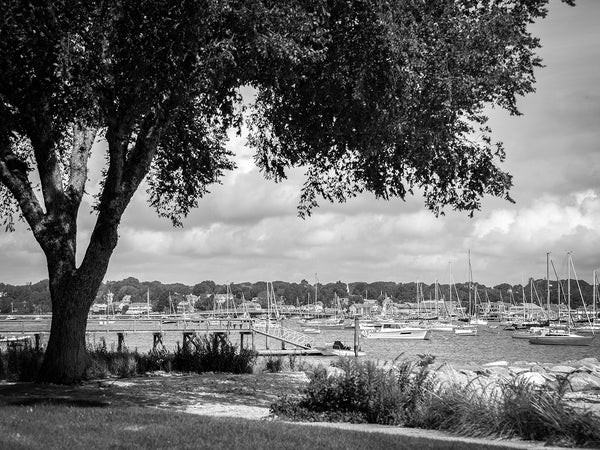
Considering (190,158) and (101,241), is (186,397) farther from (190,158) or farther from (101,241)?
→ (190,158)

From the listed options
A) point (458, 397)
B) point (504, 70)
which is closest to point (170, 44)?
point (504, 70)

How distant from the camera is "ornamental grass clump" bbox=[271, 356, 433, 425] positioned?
45.4 feet

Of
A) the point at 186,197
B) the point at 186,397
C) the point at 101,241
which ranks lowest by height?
the point at 186,397

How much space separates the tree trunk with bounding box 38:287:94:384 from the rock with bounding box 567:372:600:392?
14.6 meters

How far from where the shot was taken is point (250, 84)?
19.1 metres

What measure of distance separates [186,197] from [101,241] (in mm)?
6726

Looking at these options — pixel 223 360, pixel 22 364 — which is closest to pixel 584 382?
pixel 223 360

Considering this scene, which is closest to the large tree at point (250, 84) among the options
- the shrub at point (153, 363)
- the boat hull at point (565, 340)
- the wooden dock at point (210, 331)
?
the shrub at point (153, 363)

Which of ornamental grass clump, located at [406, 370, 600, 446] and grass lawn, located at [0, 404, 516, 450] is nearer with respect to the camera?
grass lawn, located at [0, 404, 516, 450]

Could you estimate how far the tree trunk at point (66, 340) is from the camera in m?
18.8

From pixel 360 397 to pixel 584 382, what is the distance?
527 inches

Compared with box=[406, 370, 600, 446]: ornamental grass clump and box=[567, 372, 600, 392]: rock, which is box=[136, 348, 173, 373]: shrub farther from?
box=[567, 372, 600, 392]: rock

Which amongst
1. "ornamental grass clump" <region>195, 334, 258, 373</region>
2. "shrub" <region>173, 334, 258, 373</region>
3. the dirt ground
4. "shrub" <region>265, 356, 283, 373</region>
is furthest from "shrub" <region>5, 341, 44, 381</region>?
"shrub" <region>265, 356, 283, 373</region>

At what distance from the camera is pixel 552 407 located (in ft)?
40.4
